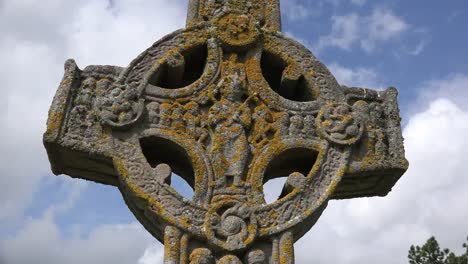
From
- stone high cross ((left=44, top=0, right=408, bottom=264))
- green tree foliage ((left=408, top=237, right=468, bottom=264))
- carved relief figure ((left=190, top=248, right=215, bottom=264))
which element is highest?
green tree foliage ((left=408, top=237, right=468, bottom=264))

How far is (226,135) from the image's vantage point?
4.87 m

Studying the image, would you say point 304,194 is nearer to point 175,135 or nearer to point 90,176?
point 175,135

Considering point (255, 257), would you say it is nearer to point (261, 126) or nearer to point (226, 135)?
point (226, 135)

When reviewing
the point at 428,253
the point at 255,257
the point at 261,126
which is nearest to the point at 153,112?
the point at 261,126

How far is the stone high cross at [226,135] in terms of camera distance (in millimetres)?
4461

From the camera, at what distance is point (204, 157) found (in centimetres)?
471

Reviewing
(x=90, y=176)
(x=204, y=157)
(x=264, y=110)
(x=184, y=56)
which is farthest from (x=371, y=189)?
(x=90, y=176)

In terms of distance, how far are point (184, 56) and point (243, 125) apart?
86 centimetres

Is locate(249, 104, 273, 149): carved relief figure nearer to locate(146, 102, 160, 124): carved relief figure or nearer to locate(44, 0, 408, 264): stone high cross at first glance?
locate(44, 0, 408, 264): stone high cross

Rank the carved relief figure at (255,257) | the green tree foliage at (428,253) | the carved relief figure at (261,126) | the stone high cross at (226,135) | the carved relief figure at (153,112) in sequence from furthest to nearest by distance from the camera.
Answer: the green tree foliage at (428,253)
the carved relief figure at (261,126)
the carved relief figure at (153,112)
the stone high cross at (226,135)
the carved relief figure at (255,257)

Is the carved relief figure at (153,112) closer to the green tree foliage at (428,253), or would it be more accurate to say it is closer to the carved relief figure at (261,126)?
the carved relief figure at (261,126)

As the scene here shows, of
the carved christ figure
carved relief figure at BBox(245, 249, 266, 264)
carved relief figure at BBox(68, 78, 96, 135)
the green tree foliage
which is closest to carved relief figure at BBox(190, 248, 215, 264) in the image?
carved relief figure at BBox(245, 249, 266, 264)

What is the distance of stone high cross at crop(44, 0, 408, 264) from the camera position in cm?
446

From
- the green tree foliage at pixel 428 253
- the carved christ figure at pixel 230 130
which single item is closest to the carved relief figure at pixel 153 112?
the carved christ figure at pixel 230 130
